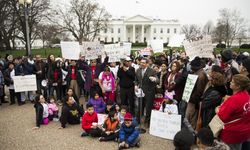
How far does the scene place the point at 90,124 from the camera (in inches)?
284

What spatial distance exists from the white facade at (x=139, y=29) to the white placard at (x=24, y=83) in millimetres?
91942

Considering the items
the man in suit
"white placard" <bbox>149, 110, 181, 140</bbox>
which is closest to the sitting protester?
the man in suit

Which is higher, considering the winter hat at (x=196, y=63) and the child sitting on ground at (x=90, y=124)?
the winter hat at (x=196, y=63)

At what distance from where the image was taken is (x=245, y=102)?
3828mm

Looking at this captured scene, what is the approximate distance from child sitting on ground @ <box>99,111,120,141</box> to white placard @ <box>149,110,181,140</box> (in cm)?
97

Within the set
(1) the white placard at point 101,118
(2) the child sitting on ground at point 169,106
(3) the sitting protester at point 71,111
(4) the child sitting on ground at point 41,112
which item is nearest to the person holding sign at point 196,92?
(2) the child sitting on ground at point 169,106

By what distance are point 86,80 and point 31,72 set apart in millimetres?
2900

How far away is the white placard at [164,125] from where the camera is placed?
21.4 feet

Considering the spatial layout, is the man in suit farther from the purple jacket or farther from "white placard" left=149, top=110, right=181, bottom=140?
the purple jacket

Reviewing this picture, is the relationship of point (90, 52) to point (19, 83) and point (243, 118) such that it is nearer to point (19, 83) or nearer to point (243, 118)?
point (19, 83)

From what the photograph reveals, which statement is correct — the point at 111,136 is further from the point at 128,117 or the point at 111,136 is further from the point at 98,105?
the point at 98,105

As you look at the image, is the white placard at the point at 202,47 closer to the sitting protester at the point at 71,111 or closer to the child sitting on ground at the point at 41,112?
the sitting protester at the point at 71,111

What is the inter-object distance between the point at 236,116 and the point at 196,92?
2062 mm

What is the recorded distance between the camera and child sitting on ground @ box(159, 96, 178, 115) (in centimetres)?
667
